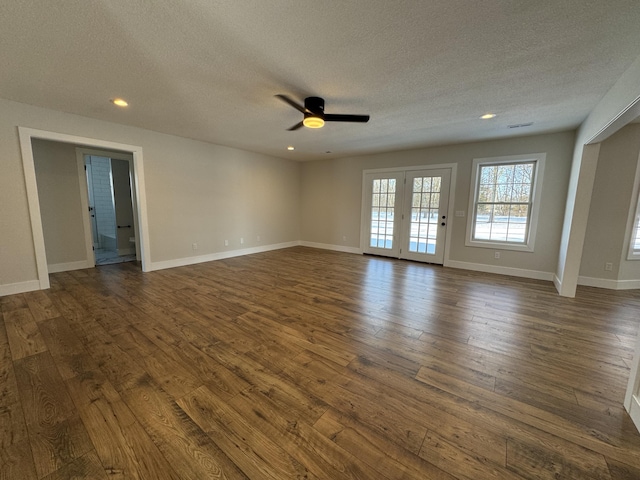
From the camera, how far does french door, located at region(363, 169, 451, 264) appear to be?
17.9 ft

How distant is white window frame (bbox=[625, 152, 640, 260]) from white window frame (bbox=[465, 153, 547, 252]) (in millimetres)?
1095

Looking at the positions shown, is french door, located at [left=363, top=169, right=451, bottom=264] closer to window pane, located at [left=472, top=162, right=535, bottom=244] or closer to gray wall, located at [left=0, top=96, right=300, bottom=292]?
window pane, located at [left=472, top=162, right=535, bottom=244]

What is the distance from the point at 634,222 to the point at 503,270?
1.87 m

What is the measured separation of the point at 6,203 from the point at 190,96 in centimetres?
294

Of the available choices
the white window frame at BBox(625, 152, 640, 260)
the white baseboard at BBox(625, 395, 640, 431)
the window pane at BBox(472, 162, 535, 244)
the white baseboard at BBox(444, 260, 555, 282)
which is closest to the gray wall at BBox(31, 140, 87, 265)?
the white baseboard at BBox(625, 395, 640, 431)

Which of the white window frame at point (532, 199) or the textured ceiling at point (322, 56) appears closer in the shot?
the textured ceiling at point (322, 56)

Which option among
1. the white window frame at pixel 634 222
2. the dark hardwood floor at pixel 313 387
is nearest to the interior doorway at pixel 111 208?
the dark hardwood floor at pixel 313 387

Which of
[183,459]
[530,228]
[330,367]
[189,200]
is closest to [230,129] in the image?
[189,200]

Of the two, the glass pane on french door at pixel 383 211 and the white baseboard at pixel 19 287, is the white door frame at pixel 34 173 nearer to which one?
the white baseboard at pixel 19 287

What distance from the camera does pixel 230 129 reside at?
428 cm

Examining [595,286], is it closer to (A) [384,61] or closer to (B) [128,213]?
(A) [384,61]

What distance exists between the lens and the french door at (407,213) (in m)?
5.45

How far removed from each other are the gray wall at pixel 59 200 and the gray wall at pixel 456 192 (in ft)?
16.8

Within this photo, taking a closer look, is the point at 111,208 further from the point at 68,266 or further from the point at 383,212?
the point at 383,212
